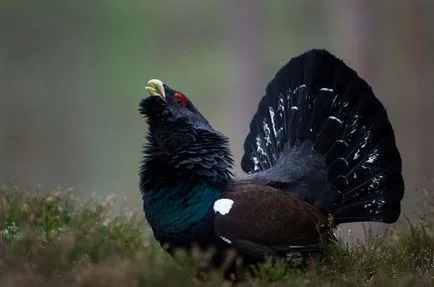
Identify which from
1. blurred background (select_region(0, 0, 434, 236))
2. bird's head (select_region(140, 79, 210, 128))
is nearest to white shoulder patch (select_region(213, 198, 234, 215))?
bird's head (select_region(140, 79, 210, 128))

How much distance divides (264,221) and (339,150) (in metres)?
0.95

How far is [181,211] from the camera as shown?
505cm

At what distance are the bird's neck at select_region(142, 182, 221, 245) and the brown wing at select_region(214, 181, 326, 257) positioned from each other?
0.24 ft

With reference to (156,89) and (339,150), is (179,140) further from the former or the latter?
(339,150)

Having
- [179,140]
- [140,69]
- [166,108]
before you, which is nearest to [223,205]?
[179,140]

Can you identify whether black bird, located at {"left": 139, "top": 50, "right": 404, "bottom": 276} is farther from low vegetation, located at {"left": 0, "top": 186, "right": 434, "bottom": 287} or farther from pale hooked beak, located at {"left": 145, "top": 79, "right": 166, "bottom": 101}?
low vegetation, located at {"left": 0, "top": 186, "right": 434, "bottom": 287}

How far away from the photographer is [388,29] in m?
15.3

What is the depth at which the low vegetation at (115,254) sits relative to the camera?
4055 millimetres

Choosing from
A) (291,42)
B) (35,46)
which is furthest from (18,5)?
(291,42)

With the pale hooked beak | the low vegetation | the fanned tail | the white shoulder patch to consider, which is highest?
the pale hooked beak

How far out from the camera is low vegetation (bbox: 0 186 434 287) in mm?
4055

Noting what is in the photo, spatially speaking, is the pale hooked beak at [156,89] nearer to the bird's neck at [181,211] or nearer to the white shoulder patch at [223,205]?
the bird's neck at [181,211]

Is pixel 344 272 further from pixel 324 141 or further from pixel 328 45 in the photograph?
pixel 328 45

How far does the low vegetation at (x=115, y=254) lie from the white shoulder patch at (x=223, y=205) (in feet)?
1.21
